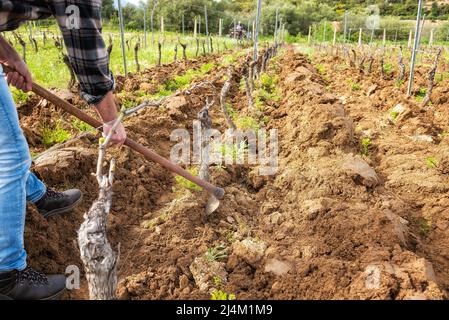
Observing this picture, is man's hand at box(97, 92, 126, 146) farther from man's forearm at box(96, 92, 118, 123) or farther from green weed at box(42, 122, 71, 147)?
green weed at box(42, 122, 71, 147)

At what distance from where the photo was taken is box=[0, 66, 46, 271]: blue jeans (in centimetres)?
191

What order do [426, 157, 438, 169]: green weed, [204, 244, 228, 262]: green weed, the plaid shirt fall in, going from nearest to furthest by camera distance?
the plaid shirt < [204, 244, 228, 262]: green weed < [426, 157, 438, 169]: green weed

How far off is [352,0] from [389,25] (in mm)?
31062

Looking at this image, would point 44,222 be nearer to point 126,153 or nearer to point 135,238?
point 135,238

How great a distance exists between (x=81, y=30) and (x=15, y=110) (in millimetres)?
553

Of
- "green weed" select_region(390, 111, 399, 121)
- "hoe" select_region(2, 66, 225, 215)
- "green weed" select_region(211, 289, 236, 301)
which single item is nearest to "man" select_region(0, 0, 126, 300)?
"hoe" select_region(2, 66, 225, 215)

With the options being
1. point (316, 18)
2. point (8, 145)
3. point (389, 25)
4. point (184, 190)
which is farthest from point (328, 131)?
point (316, 18)

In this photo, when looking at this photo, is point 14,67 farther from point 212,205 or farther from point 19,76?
point 212,205

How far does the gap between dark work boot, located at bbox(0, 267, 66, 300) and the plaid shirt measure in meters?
1.09

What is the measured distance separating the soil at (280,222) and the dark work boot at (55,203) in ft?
0.35

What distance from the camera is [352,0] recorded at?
65.4 meters

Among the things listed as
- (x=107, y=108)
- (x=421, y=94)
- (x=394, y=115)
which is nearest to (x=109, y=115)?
(x=107, y=108)

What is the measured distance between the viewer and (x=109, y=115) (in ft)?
7.29

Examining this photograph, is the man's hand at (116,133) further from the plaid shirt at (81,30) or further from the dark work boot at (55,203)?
the dark work boot at (55,203)
